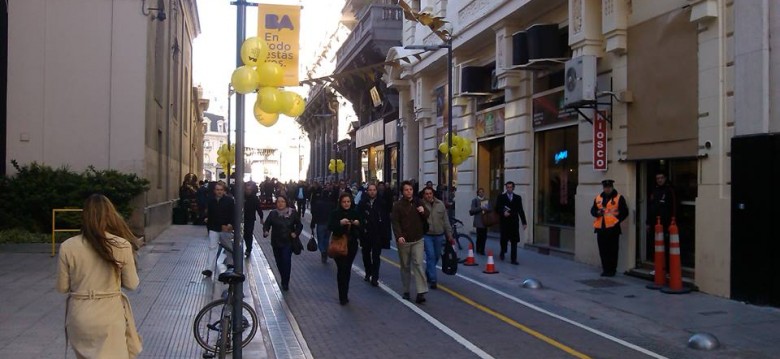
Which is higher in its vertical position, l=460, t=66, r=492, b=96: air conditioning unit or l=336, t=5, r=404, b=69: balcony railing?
l=336, t=5, r=404, b=69: balcony railing

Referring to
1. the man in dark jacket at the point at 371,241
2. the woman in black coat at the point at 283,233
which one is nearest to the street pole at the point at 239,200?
the woman in black coat at the point at 283,233

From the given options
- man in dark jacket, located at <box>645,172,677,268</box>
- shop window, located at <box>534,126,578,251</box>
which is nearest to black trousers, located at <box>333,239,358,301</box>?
man in dark jacket, located at <box>645,172,677,268</box>

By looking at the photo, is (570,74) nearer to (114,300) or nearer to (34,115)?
(114,300)

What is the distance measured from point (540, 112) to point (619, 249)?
4.92 metres

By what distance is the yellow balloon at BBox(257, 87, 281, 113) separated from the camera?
7.39 m

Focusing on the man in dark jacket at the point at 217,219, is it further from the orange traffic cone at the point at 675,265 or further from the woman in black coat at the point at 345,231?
the orange traffic cone at the point at 675,265

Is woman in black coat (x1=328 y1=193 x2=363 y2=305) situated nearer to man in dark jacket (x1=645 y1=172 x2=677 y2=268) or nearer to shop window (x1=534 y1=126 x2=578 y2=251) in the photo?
man in dark jacket (x1=645 y1=172 x2=677 y2=268)

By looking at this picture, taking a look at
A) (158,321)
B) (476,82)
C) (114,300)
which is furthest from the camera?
(476,82)

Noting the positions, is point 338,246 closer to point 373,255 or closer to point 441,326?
point 373,255

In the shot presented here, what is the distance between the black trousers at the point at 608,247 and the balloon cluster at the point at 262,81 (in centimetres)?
738

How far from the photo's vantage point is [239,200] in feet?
21.2

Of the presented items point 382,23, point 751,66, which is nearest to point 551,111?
point 751,66

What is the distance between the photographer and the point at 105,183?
1739 centimetres

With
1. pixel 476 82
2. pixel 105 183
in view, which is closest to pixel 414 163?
pixel 476 82
